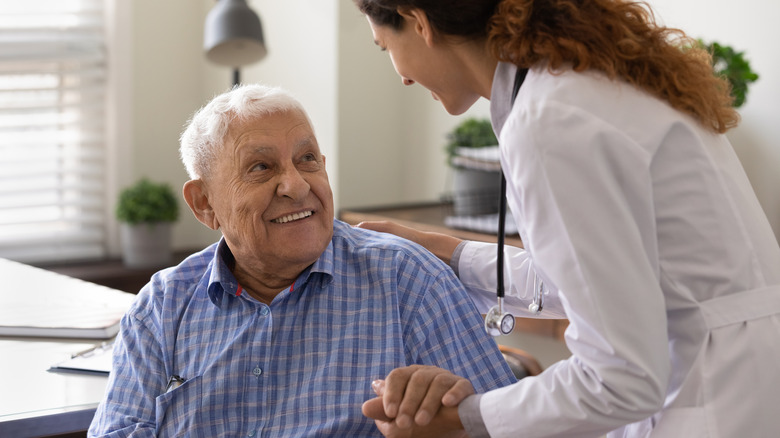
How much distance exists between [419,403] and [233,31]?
2.38 metres

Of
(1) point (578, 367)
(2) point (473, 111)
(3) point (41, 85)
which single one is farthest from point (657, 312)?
(3) point (41, 85)

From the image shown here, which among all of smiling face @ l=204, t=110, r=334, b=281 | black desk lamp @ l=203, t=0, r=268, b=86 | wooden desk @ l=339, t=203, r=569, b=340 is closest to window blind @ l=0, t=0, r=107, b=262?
black desk lamp @ l=203, t=0, r=268, b=86

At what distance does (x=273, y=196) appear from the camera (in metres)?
1.58

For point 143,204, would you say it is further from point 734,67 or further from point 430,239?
point 734,67

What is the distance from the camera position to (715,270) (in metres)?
1.07

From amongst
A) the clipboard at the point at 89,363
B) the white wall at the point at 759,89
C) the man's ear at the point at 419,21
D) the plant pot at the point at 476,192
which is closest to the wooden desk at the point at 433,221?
the plant pot at the point at 476,192

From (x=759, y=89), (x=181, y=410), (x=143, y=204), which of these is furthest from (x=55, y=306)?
(x=759, y=89)

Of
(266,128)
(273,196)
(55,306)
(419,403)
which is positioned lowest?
(55,306)

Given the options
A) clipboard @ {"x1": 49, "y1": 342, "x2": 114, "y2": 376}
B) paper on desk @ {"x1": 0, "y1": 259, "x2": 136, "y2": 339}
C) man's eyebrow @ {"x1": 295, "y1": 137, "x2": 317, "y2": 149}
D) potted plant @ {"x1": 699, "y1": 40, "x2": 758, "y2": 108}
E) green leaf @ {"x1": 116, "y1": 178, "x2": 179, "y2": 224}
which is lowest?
clipboard @ {"x1": 49, "y1": 342, "x2": 114, "y2": 376}

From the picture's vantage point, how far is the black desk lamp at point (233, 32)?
3254 mm

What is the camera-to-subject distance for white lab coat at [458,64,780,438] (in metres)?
0.97

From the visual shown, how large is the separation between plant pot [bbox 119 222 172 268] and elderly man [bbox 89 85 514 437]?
2.40 m

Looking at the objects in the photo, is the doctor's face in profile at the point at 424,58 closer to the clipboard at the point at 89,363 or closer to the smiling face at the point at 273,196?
the smiling face at the point at 273,196

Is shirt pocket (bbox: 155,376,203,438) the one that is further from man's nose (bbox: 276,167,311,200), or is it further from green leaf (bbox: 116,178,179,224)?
green leaf (bbox: 116,178,179,224)
